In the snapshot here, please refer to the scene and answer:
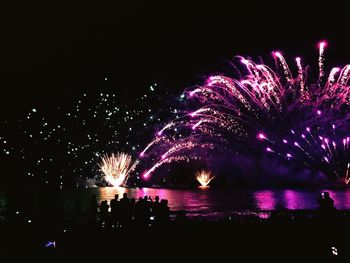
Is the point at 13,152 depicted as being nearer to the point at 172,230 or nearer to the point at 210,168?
the point at 210,168

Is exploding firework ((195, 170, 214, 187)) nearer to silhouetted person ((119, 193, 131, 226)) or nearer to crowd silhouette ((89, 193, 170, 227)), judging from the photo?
crowd silhouette ((89, 193, 170, 227))

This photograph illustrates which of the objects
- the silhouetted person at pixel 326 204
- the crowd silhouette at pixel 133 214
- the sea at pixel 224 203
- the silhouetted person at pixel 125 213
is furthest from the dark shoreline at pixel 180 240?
the sea at pixel 224 203

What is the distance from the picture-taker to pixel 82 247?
1103cm

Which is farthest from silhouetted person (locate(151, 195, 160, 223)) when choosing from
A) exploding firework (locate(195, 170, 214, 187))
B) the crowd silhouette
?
exploding firework (locate(195, 170, 214, 187))

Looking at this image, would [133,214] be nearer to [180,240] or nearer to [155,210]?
[155,210]

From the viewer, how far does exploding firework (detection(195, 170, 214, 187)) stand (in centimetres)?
8593

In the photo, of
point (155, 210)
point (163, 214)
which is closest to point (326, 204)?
point (163, 214)

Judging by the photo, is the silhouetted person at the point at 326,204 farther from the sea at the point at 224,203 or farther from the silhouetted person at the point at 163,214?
the sea at the point at 224,203

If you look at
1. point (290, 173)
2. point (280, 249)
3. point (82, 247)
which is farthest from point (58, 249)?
point (290, 173)

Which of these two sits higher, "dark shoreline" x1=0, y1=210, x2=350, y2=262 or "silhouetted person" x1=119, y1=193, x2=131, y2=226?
"silhouetted person" x1=119, y1=193, x2=131, y2=226

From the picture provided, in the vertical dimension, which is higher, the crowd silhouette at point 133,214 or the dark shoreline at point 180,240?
the crowd silhouette at point 133,214

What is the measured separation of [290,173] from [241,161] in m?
10.8

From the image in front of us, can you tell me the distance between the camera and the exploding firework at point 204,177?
8593 centimetres

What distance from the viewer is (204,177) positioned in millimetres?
86875
